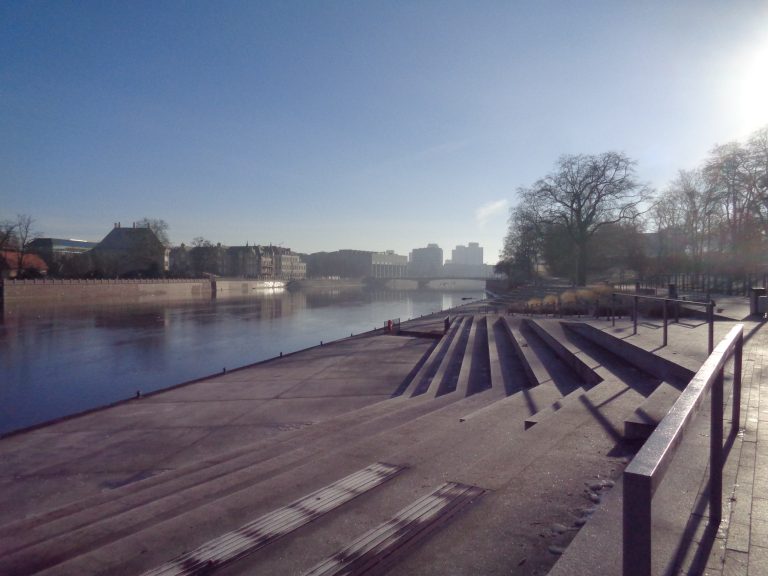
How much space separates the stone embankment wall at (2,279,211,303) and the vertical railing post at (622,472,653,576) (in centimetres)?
6954

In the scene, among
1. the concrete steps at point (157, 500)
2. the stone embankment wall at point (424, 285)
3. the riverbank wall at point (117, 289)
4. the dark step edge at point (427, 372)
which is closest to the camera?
the concrete steps at point (157, 500)

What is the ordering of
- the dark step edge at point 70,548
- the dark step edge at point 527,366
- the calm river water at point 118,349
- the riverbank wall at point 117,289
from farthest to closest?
the riverbank wall at point 117,289 < the calm river water at point 118,349 < the dark step edge at point 527,366 < the dark step edge at point 70,548

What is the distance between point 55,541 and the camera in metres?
3.79

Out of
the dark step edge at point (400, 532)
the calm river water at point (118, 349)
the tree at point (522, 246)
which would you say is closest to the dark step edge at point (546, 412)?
the dark step edge at point (400, 532)

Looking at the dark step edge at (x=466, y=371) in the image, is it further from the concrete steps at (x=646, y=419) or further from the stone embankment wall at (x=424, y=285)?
the stone embankment wall at (x=424, y=285)

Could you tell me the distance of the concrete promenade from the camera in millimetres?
2857

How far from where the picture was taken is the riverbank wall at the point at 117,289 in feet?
202

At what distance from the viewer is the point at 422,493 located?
382 cm

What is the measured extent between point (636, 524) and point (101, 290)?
8211cm

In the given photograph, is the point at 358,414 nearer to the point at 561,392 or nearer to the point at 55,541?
the point at 561,392

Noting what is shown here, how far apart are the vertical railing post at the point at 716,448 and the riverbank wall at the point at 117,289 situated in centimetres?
6886

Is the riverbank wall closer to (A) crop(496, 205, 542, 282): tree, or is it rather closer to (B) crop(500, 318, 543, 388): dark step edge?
(A) crop(496, 205, 542, 282): tree

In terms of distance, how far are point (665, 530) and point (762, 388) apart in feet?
13.8

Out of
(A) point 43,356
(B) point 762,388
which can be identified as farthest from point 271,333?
(B) point 762,388
